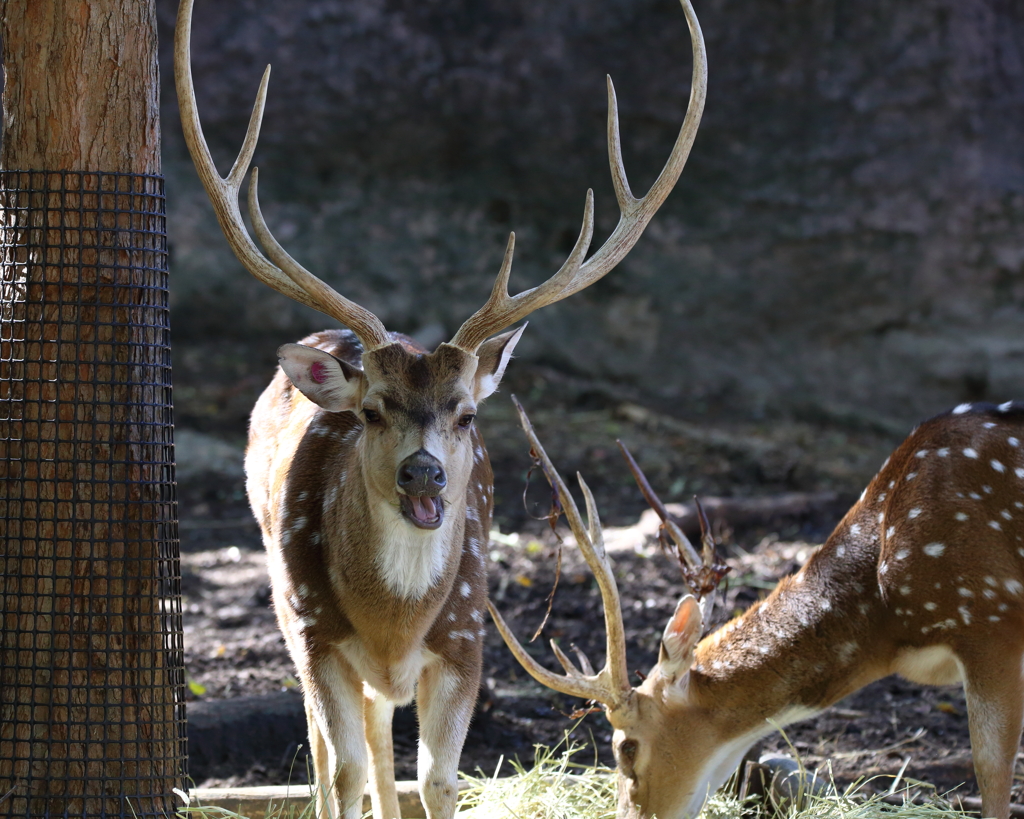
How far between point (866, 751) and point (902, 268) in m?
6.26

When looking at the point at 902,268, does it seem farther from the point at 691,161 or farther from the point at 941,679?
the point at 941,679

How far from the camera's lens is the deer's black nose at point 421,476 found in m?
3.19

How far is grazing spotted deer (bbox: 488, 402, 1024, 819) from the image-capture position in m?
3.83

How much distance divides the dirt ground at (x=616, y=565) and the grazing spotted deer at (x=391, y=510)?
53cm

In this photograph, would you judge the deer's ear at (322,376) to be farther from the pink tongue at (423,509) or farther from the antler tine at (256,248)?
the pink tongue at (423,509)

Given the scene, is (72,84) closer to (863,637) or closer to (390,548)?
(390,548)

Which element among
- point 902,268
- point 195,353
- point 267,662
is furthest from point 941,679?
point 195,353

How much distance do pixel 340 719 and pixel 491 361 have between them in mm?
1213

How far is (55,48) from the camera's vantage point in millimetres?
3221

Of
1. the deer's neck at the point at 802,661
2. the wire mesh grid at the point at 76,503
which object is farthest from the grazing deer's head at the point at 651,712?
the wire mesh grid at the point at 76,503

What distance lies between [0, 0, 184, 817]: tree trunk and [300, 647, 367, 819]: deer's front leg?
1.63 feet

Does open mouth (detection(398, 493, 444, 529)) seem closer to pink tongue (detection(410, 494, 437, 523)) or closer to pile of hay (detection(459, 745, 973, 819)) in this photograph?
pink tongue (detection(410, 494, 437, 523))

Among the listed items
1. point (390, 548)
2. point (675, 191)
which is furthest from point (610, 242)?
point (675, 191)

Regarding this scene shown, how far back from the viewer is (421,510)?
128 inches
